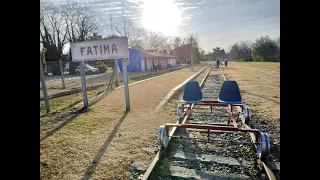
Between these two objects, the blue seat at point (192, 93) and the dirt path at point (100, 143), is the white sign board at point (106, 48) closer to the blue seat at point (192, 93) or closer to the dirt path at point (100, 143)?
the dirt path at point (100, 143)

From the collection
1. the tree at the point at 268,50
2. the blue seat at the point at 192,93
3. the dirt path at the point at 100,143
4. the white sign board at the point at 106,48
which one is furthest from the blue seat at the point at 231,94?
the white sign board at the point at 106,48

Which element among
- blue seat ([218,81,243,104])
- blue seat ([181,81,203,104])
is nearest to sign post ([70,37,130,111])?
blue seat ([181,81,203,104])

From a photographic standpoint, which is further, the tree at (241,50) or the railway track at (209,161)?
the tree at (241,50)

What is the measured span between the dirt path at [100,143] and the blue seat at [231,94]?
146 centimetres

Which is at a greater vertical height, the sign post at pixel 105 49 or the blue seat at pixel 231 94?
the sign post at pixel 105 49

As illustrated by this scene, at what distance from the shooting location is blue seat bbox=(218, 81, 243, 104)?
3286mm

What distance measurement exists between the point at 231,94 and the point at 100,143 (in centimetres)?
241

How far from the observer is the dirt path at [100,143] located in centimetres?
252

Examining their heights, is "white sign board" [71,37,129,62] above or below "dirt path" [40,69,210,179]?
above

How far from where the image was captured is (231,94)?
3.34m

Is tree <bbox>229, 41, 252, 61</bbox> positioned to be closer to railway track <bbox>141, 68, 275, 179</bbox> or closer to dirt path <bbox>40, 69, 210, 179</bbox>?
railway track <bbox>141, 68, 275, 179</bbox>

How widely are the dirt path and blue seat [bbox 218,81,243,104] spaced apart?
1.46 metres

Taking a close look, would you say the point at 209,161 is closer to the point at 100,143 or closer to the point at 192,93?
the point at 192,93
